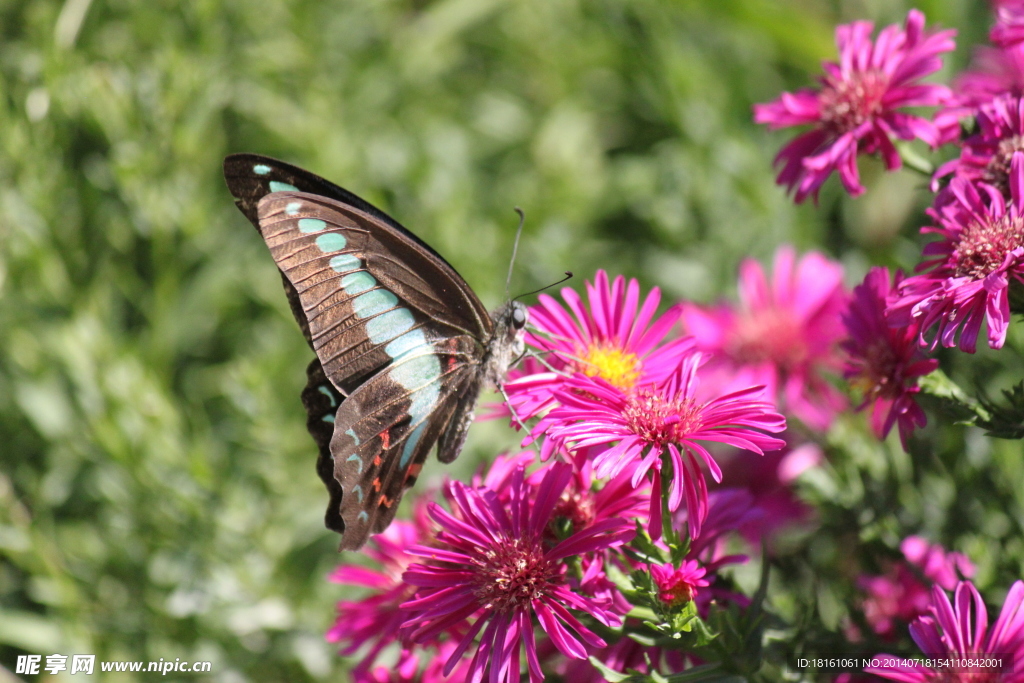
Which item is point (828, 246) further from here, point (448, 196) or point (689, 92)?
point (448, 196)

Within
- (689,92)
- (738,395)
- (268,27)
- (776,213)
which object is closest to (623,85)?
(689,92)

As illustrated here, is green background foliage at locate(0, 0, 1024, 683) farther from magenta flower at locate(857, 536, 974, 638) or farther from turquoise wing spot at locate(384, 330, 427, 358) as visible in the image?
turquoise wing spot at locate(384, 330, 427, 358)

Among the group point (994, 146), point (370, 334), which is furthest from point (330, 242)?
point (994, 146)

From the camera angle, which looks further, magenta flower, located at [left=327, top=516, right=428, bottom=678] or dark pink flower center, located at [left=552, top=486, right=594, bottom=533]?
magenta flower, located at [left=327, top=516, right=428, bottom=678]

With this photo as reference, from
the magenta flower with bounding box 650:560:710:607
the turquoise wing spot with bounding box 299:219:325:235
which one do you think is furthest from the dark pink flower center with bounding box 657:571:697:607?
the turquoise wing spot with bounding box 299:219:325:235

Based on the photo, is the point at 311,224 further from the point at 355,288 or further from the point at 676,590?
the point at 676,590

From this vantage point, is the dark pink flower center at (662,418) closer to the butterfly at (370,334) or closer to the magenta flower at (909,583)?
the butterfly at (370,334)
